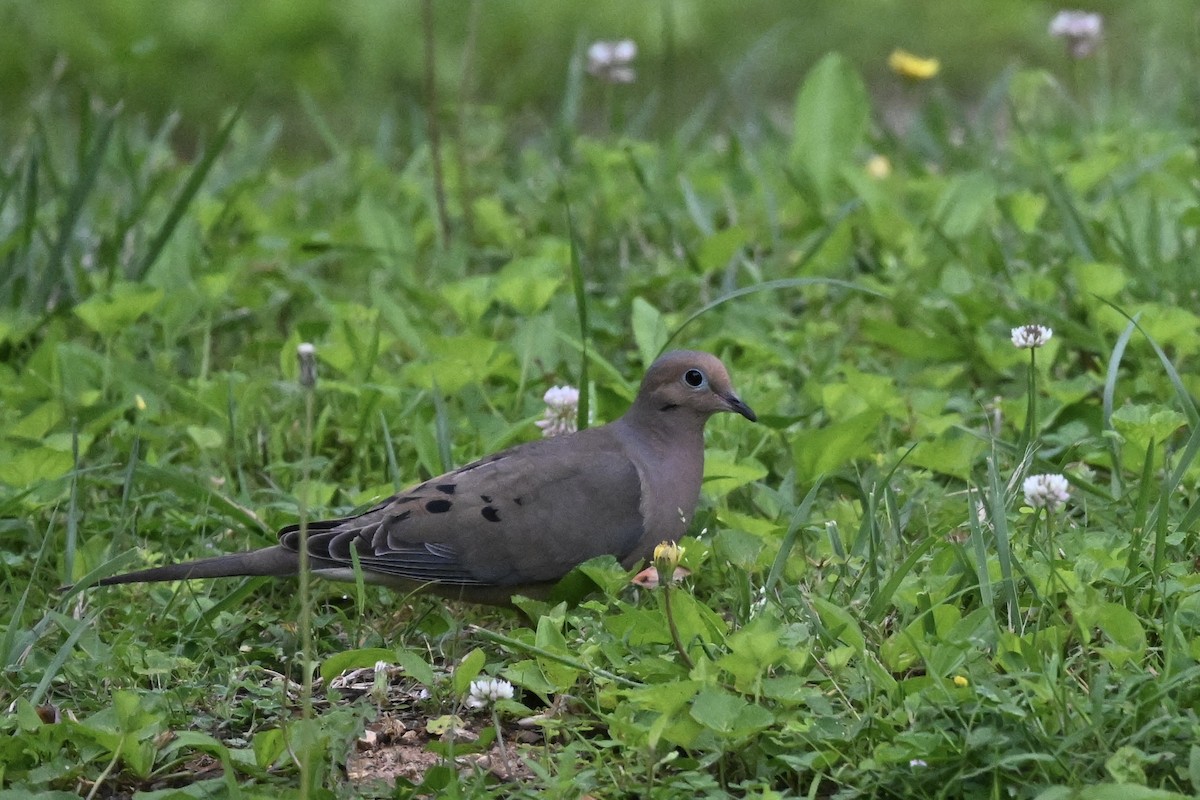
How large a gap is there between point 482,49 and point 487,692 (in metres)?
5.36

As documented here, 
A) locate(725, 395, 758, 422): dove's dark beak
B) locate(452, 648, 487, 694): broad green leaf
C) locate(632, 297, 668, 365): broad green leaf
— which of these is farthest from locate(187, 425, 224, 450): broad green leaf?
locate(452, 648, 487, 694): broad green leaf

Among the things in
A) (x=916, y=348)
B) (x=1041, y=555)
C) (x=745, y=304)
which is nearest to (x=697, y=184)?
(x=745, y=304)

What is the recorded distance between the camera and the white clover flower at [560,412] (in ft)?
13.5

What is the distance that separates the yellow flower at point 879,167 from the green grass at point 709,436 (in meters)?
0.12

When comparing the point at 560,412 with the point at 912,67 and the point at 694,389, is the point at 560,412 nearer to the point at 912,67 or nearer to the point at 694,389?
the point at 694,389

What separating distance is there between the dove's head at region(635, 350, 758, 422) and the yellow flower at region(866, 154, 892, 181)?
237 cm

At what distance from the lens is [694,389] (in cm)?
385

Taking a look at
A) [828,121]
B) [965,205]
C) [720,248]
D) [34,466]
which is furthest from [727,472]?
[828,121]

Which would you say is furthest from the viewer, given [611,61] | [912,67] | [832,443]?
[611,61]

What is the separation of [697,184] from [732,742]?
362 centimetres

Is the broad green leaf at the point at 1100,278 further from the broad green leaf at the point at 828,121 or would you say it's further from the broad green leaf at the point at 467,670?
the broad green leaf at the point at 467,670

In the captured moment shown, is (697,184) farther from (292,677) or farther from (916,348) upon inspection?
(292,677)

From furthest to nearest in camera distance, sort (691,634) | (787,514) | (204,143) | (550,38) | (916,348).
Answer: (550,38), (204,143), (916,348), (787,514), (691,634)

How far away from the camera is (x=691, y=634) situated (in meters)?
3.02
